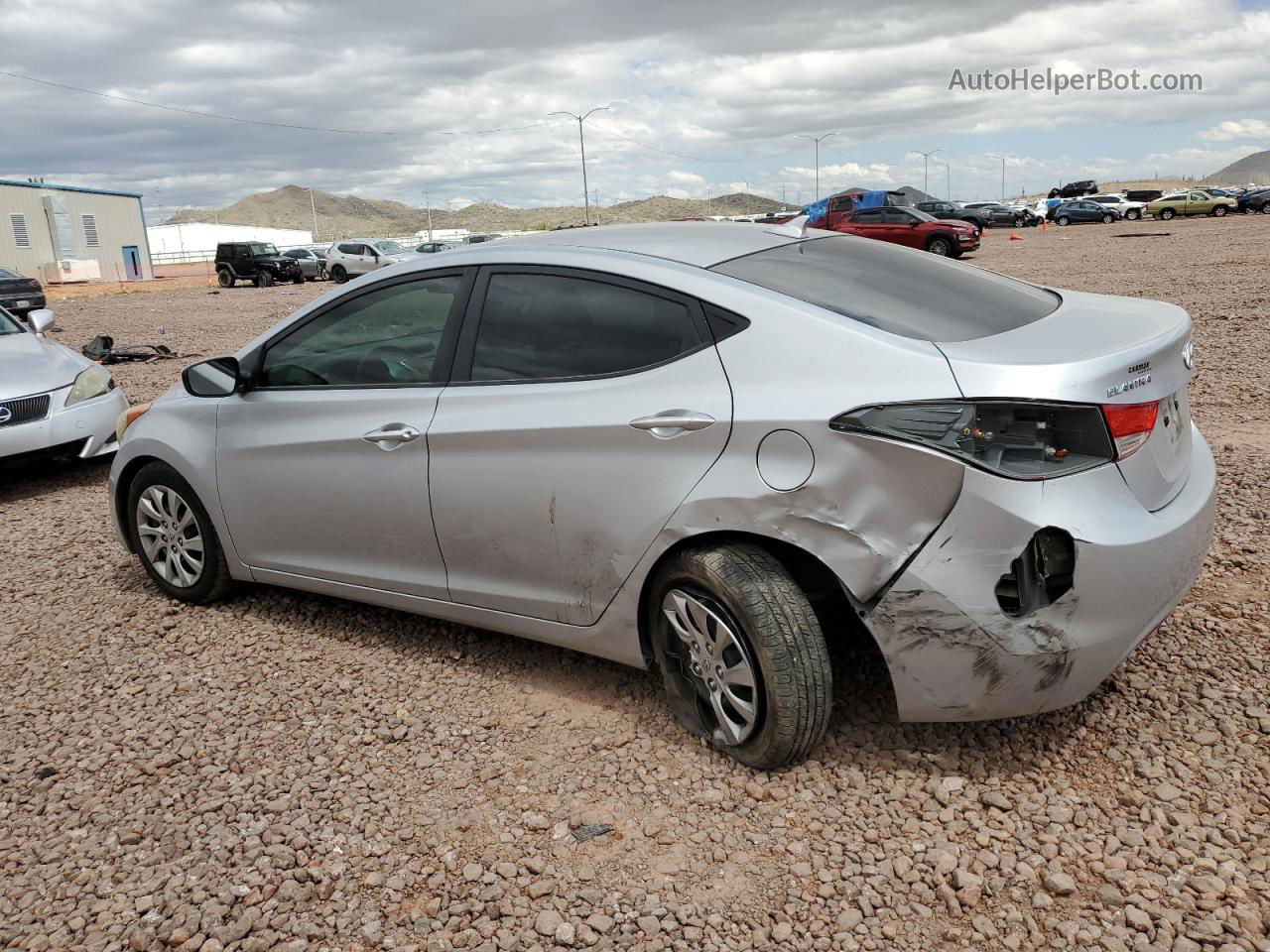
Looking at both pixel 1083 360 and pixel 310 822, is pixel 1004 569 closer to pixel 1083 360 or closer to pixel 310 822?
pixel 1083 360

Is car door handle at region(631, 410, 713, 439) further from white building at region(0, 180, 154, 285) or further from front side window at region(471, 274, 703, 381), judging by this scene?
white building at region(0, 180, 154, 285)

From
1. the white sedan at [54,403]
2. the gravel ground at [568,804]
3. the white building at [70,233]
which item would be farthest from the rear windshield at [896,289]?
the white building at [70,233]

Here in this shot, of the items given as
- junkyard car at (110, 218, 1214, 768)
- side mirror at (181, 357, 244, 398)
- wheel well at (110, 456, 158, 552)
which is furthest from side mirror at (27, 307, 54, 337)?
junkyard car at (110, 218, 1214, 768)

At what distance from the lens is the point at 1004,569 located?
2.69 m

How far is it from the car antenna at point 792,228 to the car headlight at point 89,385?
554 cm

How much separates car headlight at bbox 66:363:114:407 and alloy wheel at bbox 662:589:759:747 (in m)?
5.79

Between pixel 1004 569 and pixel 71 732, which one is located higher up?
pixel 1004 569

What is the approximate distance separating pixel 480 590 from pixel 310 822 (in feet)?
3.16

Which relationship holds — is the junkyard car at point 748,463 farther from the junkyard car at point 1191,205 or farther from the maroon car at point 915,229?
the junkyard car at point 1191,205

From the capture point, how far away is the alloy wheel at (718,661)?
3059 mm

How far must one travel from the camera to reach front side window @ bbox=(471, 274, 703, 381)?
10.7 ft

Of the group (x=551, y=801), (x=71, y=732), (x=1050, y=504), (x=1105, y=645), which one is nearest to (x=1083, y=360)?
(x=1050, y=504)

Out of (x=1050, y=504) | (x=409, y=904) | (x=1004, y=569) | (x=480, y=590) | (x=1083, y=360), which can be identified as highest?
(x=1083, y=360)

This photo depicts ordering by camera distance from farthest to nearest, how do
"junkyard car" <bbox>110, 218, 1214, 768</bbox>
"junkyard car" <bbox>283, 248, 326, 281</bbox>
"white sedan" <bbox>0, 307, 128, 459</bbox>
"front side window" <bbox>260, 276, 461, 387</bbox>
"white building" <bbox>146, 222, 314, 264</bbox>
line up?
1. "white building" <bbox>146, 222, 314, 264</bbox>
2. "junkyard car" <bbox>283, 248, 326, 281</bbox>
3. "white sedan" <bbox>0, 307, 128, 459</bbox>
4. "front side window" <bbox>260, 276, 461, 387</bbox>
5. "junkyard car" <bbox>110, 218, 1214, 768</bbox>
